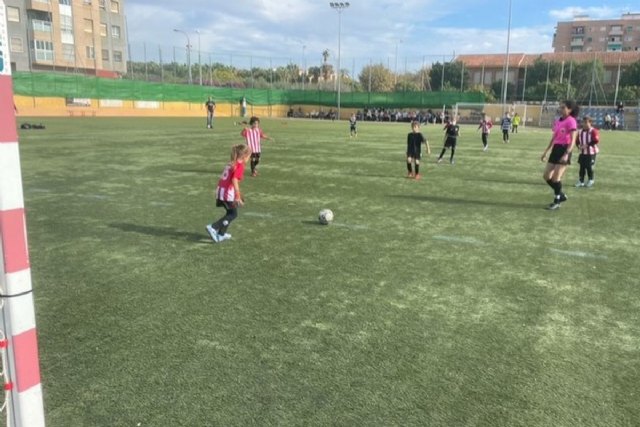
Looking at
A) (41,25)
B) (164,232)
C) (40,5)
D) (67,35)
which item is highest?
(40,5)

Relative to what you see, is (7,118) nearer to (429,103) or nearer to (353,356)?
(353,356)

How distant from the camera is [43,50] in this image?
184 feet

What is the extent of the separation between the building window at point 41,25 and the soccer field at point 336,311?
186 feet

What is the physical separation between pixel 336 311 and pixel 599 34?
154 m

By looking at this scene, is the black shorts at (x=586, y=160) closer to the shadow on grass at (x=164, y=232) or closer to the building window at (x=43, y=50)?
the shadow on grass at (x=164, y=232)

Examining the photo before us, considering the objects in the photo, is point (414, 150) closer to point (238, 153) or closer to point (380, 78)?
point (238, 153)

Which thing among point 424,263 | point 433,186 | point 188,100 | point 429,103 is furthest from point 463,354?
point 429,103

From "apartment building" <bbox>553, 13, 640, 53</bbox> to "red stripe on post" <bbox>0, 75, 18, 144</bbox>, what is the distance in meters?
146

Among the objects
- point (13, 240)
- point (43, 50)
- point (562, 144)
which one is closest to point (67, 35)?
point (43, 50)

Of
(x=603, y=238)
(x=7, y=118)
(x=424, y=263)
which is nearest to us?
(x=7, y=118)

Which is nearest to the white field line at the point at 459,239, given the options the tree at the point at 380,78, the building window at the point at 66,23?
the building window at the point at 66,23

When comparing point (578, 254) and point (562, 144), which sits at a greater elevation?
point (562, 144)

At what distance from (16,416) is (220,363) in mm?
1722

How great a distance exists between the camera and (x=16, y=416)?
86.6 inches
